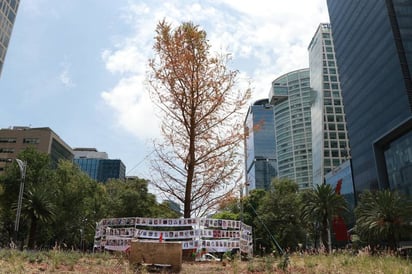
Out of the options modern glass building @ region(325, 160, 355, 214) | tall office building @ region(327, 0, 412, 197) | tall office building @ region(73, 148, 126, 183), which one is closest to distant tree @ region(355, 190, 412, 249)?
tall office building @ region(327, 0, 412, 197)

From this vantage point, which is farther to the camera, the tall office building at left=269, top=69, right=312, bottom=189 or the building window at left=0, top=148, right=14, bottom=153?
the tall office building at left=269, top=69, right=312, bottom=189

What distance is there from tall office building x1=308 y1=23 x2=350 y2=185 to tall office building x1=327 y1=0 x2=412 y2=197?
97.8 ft

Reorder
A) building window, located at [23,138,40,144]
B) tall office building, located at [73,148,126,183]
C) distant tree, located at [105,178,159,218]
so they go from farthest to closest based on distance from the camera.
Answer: tall office building, located at [73,148,126,183] < building window, located at [23,138,40,144] < distant tree, located at [105,178,159,218]

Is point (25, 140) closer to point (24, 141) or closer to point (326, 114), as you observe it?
point (24, 141)

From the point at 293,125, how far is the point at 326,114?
3795 centimetres

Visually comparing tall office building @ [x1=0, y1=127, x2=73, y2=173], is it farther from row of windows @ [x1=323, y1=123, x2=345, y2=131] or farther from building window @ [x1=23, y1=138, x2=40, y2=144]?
row of windows @ [x1=323, y1=123, x2=345, y2=131]

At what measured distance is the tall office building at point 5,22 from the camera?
248ft

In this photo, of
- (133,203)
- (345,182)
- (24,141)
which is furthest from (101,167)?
(133,203)

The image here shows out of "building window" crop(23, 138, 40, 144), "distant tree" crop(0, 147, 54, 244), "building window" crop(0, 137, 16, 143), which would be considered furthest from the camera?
"building window" crop(23, 138, 40, 144)

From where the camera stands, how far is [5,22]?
77875 mm

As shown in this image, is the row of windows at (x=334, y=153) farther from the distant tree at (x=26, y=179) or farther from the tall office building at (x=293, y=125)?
the distant tree at (x=26, y=179)

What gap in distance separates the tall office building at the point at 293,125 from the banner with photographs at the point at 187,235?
410 ft

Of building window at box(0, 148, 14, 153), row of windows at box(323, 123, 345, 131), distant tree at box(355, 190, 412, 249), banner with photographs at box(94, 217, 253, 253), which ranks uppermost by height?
row of windows at box(323, 123, 345, 131)

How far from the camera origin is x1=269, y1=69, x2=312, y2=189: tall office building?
453 ft
